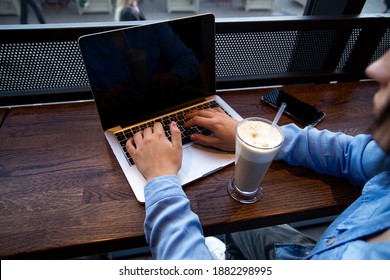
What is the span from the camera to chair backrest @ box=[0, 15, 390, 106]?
76 centimetres

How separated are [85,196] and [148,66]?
374 mm

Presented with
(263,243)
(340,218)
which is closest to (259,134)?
(340,218)

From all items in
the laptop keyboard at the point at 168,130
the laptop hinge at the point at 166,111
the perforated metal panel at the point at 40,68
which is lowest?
the laptop keyboard at the point at 168,130

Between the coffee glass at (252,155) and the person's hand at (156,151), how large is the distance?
0.15 m

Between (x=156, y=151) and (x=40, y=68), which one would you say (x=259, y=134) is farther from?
(x=40, y=68)

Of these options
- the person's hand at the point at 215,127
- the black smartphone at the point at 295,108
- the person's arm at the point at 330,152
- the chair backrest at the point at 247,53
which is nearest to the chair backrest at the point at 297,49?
the chair backrest at the point at 247,53

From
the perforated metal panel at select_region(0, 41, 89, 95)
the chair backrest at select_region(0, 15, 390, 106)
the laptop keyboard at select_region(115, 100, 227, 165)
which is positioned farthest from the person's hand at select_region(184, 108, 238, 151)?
the perforated metal panel at select_region(0, 41, 89, 95)

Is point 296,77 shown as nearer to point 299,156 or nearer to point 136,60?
point 299,156

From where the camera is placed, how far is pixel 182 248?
0.52 m

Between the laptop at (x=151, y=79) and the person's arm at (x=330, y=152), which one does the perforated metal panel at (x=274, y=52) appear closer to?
the laptop at (x=151, y=79)

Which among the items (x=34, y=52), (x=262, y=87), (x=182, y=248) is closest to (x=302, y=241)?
(x=182, y=248)

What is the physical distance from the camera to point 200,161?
69 cm

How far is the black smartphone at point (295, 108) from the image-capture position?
840 mm

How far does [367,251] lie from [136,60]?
66cm
